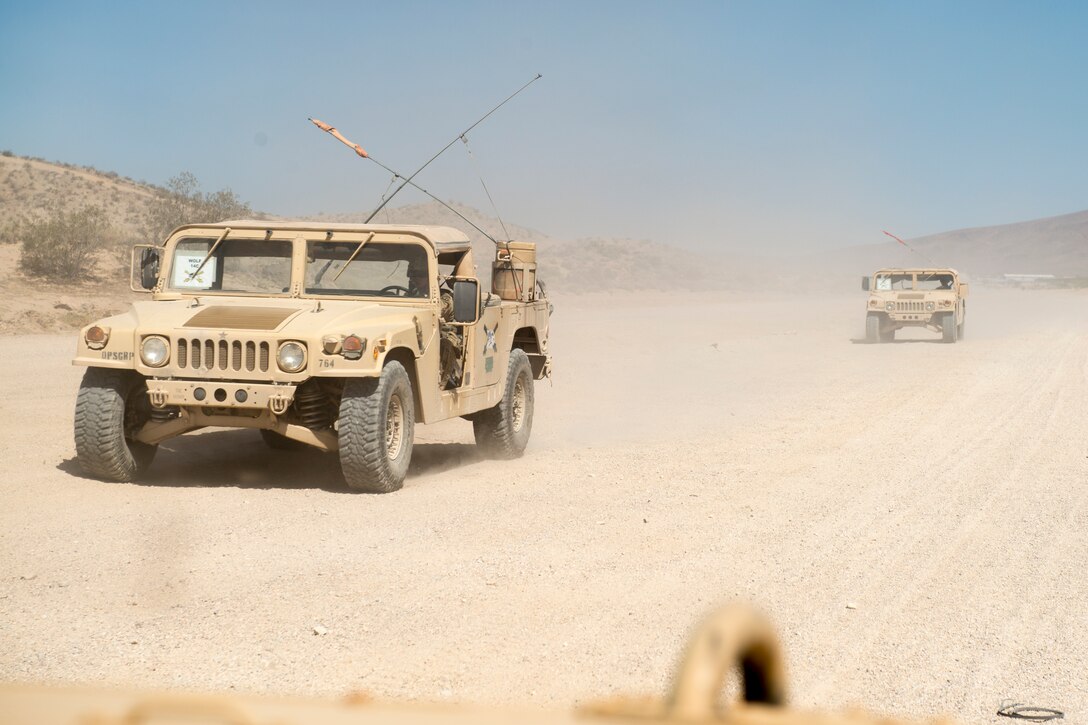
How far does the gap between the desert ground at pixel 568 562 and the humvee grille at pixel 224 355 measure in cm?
80

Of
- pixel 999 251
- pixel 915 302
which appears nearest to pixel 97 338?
pixel 915 302

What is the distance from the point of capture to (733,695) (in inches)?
167

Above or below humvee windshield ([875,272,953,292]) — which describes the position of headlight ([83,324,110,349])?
below

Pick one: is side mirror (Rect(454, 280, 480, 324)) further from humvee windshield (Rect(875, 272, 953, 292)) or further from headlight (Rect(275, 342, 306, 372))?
humvee windshield (Rect(875, 272, 953, 292))

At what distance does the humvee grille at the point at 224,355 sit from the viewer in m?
7.41

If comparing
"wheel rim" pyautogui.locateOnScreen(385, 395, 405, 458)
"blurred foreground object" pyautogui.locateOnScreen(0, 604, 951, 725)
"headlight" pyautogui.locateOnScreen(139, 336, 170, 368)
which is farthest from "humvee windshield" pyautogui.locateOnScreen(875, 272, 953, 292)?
"blurred foreground object" pyautogui.locateOnScreen(0, 604, 951, 725)

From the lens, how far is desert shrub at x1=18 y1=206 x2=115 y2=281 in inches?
992

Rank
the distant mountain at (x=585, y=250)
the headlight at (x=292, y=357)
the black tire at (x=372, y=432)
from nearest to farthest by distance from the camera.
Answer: the headlight at (x=292, y=357) → the black tire at (x=372, y=432) → the distant mountain at (x=585, y=250)

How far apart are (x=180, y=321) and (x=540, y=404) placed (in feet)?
22.9

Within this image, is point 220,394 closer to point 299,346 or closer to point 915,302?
point 299,346

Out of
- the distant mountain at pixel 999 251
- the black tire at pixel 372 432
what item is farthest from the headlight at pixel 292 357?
the distant mountain at pixel 999 251

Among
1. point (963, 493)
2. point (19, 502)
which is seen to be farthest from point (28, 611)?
point (963, 493)

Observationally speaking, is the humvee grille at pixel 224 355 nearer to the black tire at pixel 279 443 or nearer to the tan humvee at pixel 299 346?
the tan humvee at pixel 299 346

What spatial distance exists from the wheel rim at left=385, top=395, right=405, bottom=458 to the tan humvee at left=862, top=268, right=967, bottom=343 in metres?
20.2
